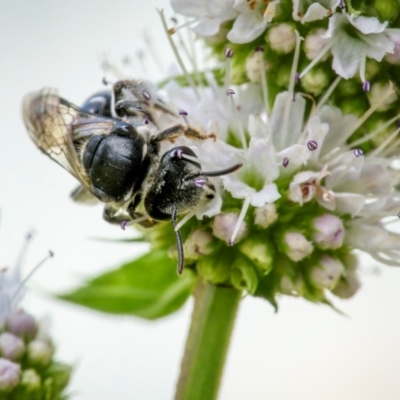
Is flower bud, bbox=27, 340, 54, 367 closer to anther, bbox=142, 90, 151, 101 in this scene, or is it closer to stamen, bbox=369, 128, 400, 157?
anther, bbox=142, 90, 151, 101

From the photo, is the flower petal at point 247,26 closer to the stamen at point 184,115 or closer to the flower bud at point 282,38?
the flower bud at point 282,38

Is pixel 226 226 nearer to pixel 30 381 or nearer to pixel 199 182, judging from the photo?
pixel 199 182

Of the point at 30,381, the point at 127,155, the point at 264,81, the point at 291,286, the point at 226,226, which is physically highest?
the point at 264,81

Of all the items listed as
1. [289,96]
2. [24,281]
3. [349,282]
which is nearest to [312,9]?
[289,96]

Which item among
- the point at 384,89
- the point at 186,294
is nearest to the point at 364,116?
the point at 384,89

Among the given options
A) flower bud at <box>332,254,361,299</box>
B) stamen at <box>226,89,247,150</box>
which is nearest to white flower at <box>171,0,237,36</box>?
stamen at <box>226,89,247,150</box>

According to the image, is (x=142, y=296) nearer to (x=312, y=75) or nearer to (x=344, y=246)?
(x=344, y=246)

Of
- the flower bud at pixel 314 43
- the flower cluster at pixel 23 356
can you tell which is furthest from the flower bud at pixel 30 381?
the flower bud at pixel 314 43
